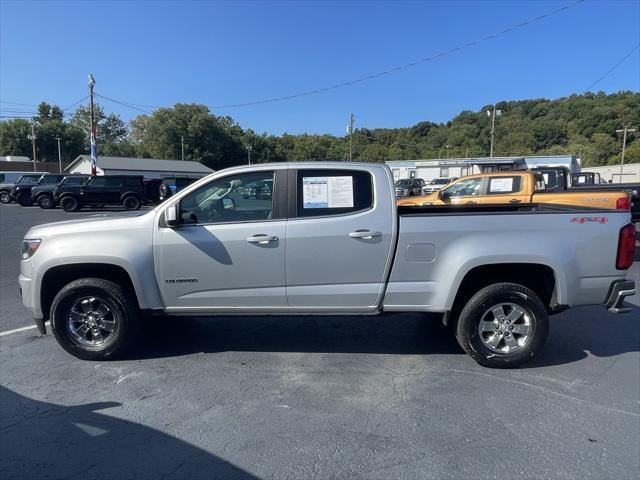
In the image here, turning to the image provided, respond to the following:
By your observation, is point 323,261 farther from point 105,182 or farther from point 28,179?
point 28,179

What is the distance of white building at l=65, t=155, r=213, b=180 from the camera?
5125 centimetres

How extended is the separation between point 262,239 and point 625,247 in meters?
3.30

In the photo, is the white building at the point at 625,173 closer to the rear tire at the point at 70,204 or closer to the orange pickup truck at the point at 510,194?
the orange pickup truck at the point at 510,194

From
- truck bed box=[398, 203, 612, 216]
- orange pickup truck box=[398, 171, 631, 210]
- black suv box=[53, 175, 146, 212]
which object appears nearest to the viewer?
truck bed box=[398, 203, 612, 216]

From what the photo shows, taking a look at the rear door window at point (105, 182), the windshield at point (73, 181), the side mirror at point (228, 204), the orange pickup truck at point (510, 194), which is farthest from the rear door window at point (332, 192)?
the windshield at point (73, 181)

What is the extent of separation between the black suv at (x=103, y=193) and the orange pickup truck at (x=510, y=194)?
17204mm

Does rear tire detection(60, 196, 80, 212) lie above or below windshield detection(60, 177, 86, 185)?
below

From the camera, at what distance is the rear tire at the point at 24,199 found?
81.6 ft

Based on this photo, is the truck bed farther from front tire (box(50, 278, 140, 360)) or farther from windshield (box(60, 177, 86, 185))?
windshield (box(60, 177, 86, 185))

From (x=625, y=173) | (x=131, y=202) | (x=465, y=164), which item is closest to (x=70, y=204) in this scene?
(x=131, y=202)

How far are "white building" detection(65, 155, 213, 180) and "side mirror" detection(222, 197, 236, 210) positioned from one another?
1837 inches

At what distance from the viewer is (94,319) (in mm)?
4250

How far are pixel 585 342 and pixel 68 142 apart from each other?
310 feet

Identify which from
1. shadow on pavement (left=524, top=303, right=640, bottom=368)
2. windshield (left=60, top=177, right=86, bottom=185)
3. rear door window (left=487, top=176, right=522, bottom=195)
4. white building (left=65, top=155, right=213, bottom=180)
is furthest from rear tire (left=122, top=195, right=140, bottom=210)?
white building (left=65, top=155, right=213, bottom=180)
